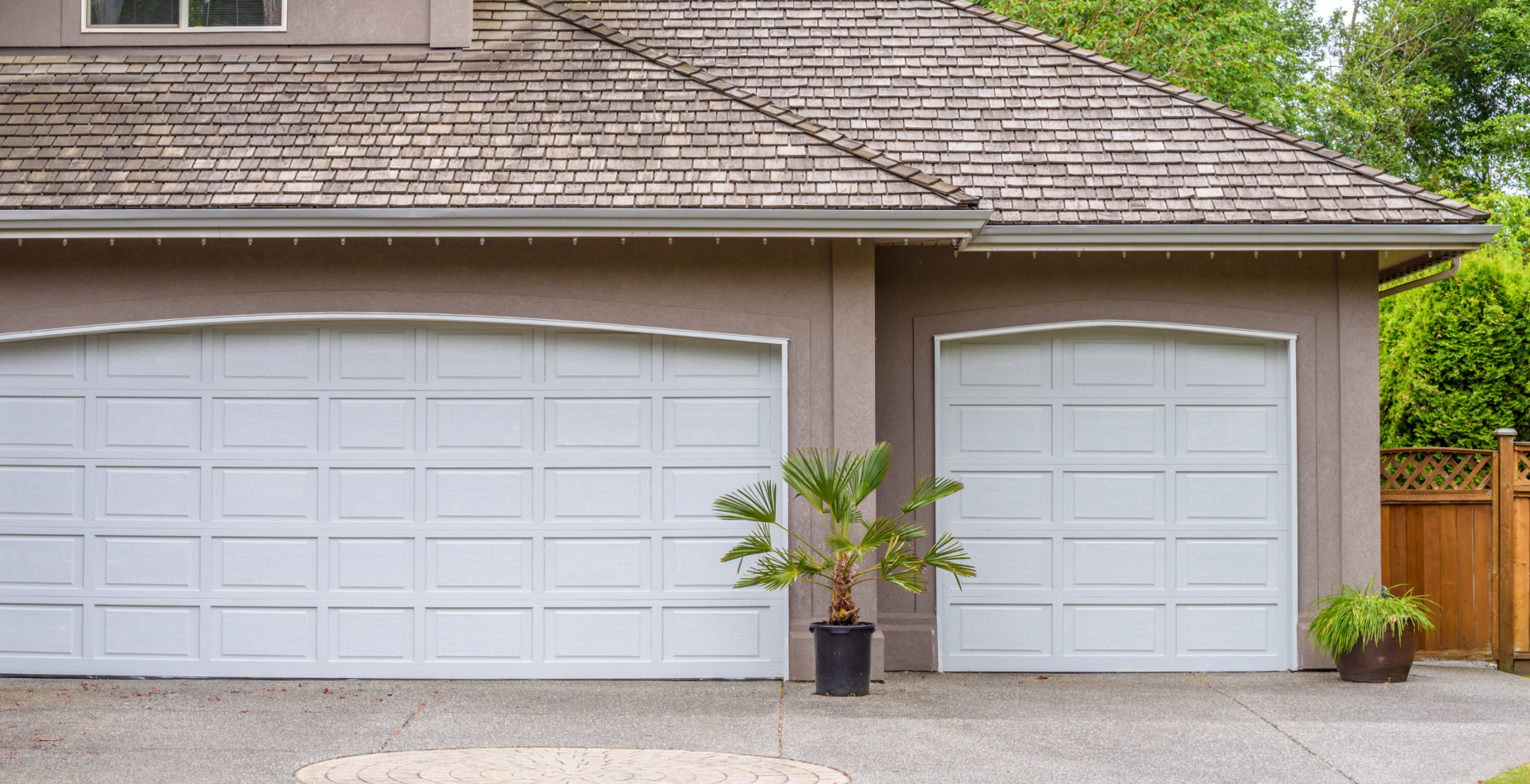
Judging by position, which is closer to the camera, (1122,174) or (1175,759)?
(1175,759)

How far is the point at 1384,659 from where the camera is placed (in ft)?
25.9

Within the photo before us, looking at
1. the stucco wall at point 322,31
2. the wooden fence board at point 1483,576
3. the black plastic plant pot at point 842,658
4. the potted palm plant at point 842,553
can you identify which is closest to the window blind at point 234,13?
the stucco wall at point 322,31

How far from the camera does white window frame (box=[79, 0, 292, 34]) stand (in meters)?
9.06

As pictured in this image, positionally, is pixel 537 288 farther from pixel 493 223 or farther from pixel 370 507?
pixel 370 507

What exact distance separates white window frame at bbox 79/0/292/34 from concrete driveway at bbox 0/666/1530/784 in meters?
4.51

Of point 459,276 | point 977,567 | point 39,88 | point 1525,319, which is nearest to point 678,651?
point 977,567

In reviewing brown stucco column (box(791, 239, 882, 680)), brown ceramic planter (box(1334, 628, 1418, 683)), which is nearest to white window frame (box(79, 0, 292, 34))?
brown stucco column (box(791, 239, 882, 680))

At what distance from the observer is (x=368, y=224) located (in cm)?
748

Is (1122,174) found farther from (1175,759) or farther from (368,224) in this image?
(368,224)

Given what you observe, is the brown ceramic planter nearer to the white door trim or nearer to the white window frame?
the white door trim

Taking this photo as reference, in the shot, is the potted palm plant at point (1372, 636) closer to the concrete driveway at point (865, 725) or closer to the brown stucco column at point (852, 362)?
the concrete driveway at point (865, 725)

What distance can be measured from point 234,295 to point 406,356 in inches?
43.3

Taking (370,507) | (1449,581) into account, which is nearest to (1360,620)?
(1449,581)

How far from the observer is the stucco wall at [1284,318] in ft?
27.5
